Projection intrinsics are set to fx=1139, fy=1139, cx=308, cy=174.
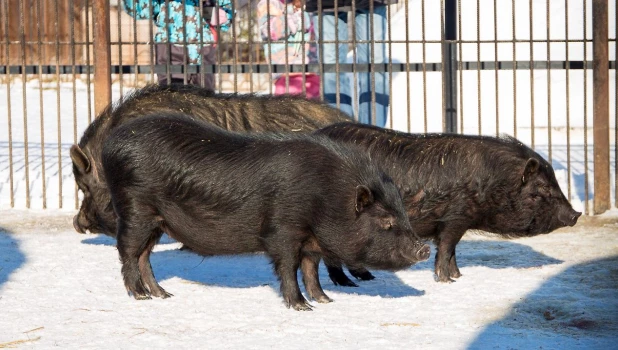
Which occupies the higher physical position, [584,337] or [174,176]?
[174,176]

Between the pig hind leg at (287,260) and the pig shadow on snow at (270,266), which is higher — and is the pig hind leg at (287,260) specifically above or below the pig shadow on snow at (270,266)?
above

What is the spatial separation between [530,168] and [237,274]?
75.7 inches

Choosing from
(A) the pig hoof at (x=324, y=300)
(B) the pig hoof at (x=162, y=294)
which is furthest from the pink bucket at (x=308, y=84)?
(A) the pig hoof at (x=324, y=300)

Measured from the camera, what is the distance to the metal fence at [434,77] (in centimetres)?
948

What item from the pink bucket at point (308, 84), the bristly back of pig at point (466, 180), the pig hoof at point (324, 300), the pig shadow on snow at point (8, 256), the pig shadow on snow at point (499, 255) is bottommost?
the pig shadow on snow at point (499, 255)

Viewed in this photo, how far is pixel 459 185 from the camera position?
6.95 m

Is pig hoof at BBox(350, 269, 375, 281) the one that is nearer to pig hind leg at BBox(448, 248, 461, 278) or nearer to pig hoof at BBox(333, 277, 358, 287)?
pig hoof at BBox(333, 277, 358, 287)

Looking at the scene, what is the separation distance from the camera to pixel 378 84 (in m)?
11.1

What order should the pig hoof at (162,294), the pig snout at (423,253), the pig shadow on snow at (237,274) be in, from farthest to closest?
the pig shadow on snow at (237,274) < the pig hoof at (162,294) < the pig snout at (423,253)

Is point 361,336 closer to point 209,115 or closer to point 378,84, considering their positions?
point 209,115

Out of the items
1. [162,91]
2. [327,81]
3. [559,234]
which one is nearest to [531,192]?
[559,234]

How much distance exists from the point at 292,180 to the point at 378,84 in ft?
17.6

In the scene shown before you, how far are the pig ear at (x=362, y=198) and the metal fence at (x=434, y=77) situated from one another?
11.3 ft

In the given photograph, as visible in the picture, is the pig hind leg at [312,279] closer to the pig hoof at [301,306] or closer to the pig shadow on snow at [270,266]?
the pig hoof at [301,306]
